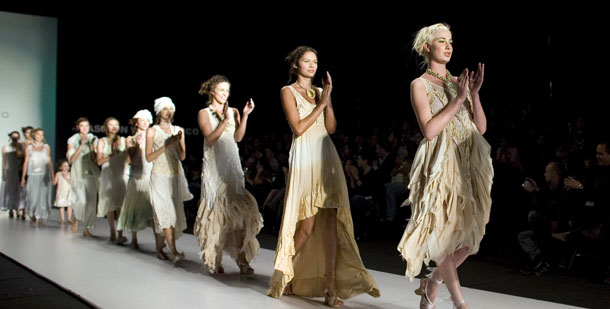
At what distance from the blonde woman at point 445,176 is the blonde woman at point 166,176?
8.93ft

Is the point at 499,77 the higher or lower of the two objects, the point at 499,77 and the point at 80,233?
the higher

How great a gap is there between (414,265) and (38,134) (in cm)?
733

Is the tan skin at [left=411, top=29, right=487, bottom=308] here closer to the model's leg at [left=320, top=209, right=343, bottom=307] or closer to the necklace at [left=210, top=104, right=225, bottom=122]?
the model's leg at [left=320, top=209, right=343, bottom=307]

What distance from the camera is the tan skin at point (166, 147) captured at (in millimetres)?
5098

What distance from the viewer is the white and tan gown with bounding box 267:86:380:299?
3504 mm

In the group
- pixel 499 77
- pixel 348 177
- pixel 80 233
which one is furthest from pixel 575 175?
pixel 80 233

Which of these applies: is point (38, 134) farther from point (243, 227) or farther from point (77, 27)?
point (243, 227)

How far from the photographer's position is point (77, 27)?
11969mm

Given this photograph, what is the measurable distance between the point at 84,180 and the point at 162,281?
148 inches

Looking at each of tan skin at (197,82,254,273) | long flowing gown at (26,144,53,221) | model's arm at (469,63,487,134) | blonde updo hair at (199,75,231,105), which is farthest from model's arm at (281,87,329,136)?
long flowing gown at (26,144,53,221)

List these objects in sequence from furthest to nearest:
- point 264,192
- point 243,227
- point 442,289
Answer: point 264,192 → point 243,227 → point 442,289

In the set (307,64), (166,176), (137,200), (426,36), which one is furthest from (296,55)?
(137,200)

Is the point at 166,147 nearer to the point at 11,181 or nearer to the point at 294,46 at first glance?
the point at 294,46

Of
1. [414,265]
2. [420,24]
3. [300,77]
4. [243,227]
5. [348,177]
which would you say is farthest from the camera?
[420,24]
